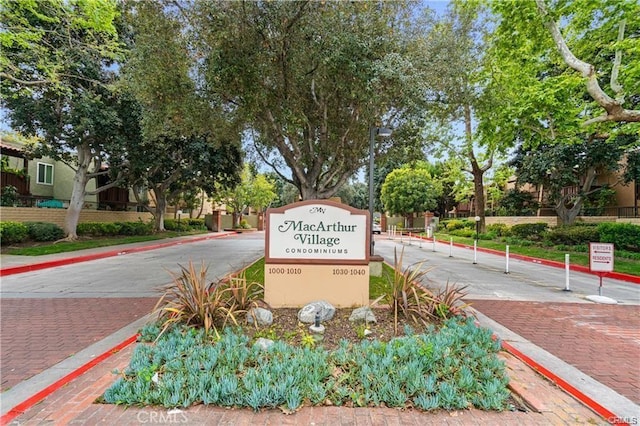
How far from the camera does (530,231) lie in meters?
21.7

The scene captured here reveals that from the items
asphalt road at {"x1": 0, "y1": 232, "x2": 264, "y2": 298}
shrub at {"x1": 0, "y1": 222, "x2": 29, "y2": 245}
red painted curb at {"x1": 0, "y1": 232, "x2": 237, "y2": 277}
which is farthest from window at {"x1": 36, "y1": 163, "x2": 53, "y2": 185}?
asphalt road at {"x1": 0, "y1": 232, "x2": 264, "y2": 298}

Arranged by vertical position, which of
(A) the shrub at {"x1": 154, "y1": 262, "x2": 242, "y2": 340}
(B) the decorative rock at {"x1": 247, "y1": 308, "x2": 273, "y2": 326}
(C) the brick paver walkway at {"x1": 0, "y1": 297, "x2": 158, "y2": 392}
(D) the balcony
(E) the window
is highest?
(E) the window

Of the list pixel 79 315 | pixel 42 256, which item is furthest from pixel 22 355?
pixel 42 256

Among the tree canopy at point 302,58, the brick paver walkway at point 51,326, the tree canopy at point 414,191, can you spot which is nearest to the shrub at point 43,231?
the brick paver walkway at point 51,326

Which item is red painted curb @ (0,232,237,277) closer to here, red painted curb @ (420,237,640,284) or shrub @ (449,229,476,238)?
red painted curb @ (420,237,640,284)

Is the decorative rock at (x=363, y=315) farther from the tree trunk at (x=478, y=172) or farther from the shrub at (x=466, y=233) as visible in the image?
the shrub at (x=466, y=233)

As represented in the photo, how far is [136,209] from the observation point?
29734 mm

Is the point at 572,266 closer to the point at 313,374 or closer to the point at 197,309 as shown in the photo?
the point at 313,374

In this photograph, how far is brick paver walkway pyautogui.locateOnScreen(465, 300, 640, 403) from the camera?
396 centimetres

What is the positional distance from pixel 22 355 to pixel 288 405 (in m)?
3.64

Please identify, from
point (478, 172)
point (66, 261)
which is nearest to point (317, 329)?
point (66, 261)

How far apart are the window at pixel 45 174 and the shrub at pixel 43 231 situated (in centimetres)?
765

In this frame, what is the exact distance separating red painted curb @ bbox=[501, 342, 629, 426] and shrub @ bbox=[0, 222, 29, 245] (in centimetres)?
1860

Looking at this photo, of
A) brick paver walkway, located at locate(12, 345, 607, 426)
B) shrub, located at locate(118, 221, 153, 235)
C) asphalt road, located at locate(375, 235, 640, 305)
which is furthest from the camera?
shrub, located at locate(118, 221, 153, 235)
